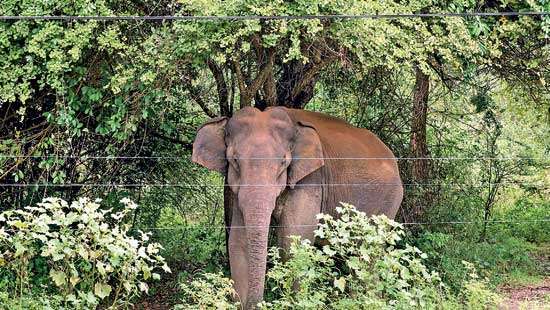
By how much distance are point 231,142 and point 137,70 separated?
122 centimetres

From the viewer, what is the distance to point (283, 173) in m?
11.5

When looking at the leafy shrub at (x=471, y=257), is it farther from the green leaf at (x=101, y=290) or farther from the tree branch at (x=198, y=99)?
the green leaf at (x=101, y=290)

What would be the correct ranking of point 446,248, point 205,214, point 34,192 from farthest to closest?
point 205,214 → point 446,248 → point 34,192

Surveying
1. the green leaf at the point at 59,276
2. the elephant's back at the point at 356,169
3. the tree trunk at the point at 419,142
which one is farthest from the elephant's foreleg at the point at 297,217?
the green leaf at the point at 59,276

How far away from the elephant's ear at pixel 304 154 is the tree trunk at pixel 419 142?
2285 millimetres

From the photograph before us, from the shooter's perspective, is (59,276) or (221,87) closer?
(59,276)

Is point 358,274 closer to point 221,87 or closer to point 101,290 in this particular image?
point 101,290

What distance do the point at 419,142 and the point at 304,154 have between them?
2981 millimetres

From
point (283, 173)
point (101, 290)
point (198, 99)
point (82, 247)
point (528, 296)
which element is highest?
point (198, 99)

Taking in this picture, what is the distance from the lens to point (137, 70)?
37.4 ft

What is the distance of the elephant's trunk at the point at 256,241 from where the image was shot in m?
10.7

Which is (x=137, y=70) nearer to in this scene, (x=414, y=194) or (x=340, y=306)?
(x=340, y=306)

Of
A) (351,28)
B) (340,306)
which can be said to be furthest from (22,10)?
(340,306)

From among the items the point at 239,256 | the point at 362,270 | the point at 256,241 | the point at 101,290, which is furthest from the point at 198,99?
the point at 101,290
